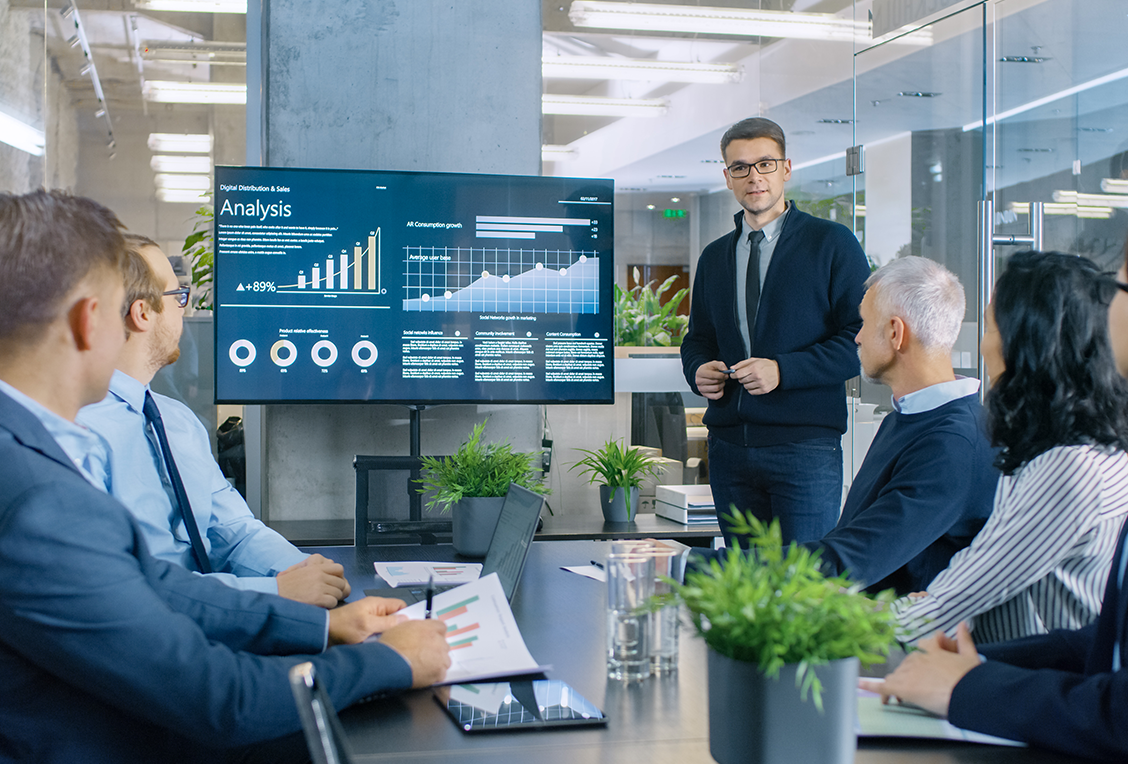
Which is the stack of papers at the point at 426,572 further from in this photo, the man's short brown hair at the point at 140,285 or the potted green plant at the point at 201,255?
the potted green plant at the point at 201,255

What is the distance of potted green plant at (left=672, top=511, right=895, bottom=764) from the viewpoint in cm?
82

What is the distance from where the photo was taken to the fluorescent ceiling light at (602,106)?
4.30 metres

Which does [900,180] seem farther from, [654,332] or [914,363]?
[914,363]

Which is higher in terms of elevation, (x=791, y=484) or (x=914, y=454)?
(x=914, y=454)

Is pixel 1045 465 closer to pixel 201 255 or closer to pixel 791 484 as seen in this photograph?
pixel 791 484

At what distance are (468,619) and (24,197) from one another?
811mm

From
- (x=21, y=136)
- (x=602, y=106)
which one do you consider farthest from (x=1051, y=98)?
(x=21, y=136)

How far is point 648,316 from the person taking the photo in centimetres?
431

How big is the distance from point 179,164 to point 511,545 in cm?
318

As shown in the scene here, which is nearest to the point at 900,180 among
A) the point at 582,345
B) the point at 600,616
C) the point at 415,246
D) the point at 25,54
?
the point at 582,345

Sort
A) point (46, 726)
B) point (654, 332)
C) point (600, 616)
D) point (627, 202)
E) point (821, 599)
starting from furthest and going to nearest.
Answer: point (627, 202) < point (654, 332) < point (600, 616) < point (46, 726) < point (821, 599)

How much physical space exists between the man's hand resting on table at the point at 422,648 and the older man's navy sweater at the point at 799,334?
172 centimetres

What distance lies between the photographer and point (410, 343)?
3281mm

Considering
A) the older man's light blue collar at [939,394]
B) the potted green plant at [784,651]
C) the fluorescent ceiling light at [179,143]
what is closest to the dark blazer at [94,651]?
the potted green plant at [784,651]
